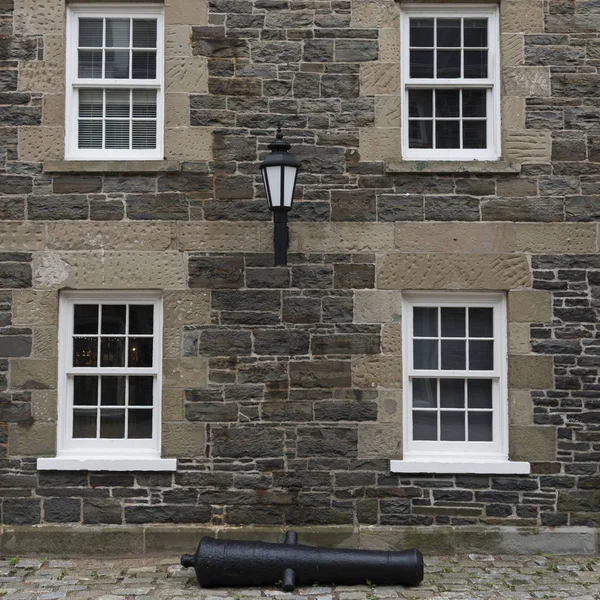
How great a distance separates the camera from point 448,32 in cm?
834

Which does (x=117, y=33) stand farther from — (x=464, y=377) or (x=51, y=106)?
(x=464, y=377)

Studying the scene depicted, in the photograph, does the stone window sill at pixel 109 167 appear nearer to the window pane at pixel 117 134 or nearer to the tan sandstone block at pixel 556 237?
the window pane at pixel 117 134

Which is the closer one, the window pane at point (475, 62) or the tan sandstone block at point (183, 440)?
the tan sandstone block at point (183, 440)

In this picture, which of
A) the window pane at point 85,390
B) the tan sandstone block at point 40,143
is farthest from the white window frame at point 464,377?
the tan sandstone block at point 40,143

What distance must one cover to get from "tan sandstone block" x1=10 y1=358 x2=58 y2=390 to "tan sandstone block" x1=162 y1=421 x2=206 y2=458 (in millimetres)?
1264

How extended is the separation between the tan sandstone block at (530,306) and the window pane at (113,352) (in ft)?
13.1

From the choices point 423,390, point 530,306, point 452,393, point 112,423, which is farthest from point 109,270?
point 530,306

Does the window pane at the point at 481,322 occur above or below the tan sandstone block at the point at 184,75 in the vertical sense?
below

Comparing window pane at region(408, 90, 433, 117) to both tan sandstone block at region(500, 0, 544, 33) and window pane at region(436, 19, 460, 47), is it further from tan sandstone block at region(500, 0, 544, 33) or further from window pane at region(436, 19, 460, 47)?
tan sandstone block at region(500, 0, 544, 33)

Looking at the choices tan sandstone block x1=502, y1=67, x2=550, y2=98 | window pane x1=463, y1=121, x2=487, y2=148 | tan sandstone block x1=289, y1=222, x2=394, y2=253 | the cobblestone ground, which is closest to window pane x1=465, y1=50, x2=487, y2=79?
tan sandstone block x1=502, y1=67, x2=550, y2=98

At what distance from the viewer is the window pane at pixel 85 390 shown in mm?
8156

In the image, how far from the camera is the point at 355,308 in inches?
317

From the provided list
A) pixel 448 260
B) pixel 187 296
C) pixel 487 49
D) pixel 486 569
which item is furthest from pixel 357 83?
pixel 486 569

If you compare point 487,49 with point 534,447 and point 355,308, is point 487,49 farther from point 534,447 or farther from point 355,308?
point 534,447
